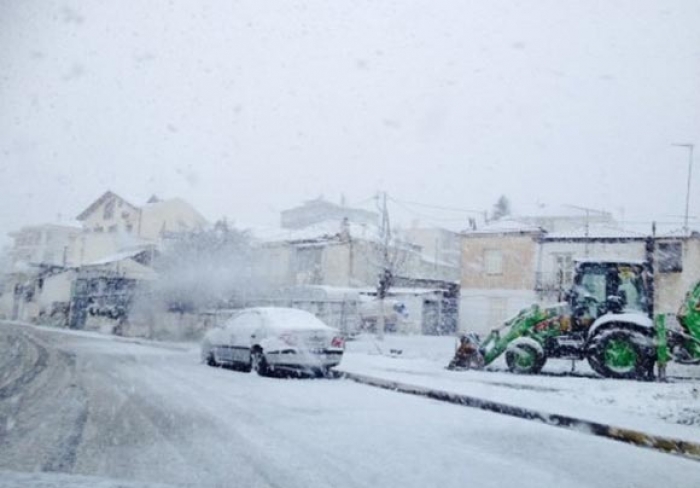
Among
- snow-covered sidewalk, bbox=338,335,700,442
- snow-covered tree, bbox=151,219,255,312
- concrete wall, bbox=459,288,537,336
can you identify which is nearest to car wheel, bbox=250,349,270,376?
snow-covered sidewalk, bbox=338,335,700,442

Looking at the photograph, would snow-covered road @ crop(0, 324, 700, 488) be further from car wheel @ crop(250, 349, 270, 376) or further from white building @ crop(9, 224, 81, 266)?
white building @ crop(9, 224, 81, 266)

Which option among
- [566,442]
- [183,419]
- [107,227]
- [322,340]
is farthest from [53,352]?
[107,227]

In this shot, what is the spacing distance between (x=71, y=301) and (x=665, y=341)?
3856cm

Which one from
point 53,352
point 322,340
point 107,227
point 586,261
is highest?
point 107,227

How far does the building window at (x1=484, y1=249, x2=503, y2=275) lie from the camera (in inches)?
1496

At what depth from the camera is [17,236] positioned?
2936 inches

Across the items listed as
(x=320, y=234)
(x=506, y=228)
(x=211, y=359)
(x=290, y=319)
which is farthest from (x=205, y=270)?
(x=290, y=319)

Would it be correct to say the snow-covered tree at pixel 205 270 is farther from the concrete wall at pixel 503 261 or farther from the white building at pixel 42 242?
the white building at pixel 42 242

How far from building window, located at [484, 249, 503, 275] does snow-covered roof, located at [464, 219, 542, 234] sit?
1158 mm

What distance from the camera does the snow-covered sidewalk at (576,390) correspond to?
8.96 meters

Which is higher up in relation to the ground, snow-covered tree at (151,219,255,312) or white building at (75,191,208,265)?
white building at (75,191,208,265)

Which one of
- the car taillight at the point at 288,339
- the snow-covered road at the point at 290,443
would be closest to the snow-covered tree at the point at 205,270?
the car taillight at the point at 288,339

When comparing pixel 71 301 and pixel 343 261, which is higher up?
pixel 343 261

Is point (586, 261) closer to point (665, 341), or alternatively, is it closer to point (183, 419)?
point (665, 341)
